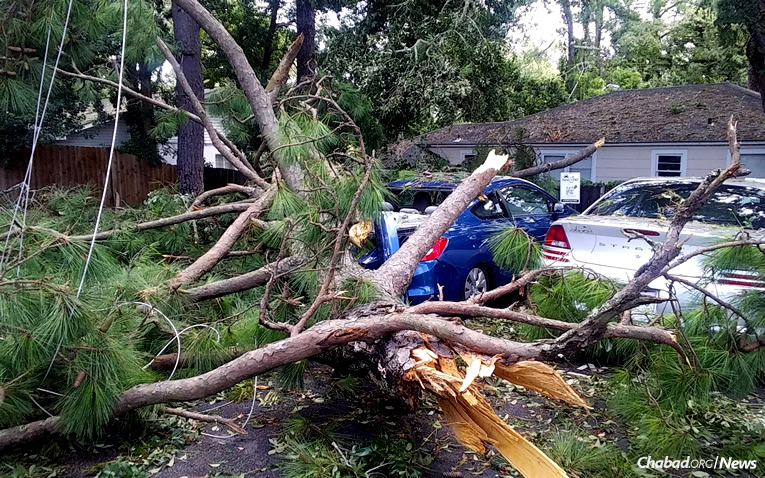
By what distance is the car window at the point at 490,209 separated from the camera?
607 cm

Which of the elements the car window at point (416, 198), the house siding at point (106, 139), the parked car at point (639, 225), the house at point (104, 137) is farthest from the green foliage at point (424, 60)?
the house siding at point (106, 139)

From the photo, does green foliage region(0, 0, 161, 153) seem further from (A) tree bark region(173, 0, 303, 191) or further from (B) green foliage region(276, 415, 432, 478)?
(B) green foliage region(276, 415, 432, 478)

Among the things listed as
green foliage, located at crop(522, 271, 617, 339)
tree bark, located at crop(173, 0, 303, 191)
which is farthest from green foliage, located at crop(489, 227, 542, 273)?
tree bark, located at crop(173, 0, 303, 191)

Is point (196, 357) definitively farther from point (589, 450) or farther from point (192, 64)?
point (192, 64)

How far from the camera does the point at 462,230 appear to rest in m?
5.78

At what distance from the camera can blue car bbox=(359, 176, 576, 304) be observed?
5348 mm

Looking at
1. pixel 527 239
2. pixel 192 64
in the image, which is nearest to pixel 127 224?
pixel 527 239

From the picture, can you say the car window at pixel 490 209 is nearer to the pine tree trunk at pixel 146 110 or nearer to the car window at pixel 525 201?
the car window at pixel 525 201

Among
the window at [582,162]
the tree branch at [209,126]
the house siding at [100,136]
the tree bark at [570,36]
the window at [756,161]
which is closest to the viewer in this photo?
the tree branch at [209,126]

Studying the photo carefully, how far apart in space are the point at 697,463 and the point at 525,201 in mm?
4282

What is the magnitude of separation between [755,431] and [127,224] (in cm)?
Answer: 450

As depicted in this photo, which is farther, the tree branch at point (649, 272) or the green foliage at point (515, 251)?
the green foliage at point (515, 251)

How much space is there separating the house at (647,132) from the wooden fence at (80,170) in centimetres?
604

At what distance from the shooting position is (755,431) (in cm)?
294
